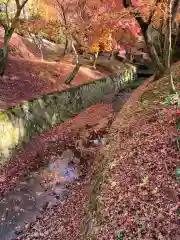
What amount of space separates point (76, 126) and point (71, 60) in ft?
45.8

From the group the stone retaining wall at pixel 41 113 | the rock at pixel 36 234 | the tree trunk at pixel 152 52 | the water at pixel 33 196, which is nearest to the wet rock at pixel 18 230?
the water at pixel 33 196

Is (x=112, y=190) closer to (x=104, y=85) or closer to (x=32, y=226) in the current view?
(x=32, y=226)

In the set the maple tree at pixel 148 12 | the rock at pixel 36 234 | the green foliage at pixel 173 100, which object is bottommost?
the rock at pixel 36 234

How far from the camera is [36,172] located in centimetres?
1385

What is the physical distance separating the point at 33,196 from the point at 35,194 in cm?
14

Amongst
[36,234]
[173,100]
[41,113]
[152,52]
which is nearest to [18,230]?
[36,234]

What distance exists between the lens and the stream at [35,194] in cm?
1057

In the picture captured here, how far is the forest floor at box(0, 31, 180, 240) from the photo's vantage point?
7266 millimetres

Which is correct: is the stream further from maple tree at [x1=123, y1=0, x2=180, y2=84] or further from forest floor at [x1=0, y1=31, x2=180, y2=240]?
maple tree at [x1=123, y1=0, x2=180, y2=84]

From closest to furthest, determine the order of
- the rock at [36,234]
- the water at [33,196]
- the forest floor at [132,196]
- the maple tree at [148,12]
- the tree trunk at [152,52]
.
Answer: the forest floor at [132,196]
the rock at [36,234]
the water at [33,196]
the maple tree at [148,12]
the tree trunk at [152,52]

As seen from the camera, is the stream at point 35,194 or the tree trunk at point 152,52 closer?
the stream at point 35,194

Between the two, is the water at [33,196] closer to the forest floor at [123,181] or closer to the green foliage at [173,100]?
the forest floor at [123,181]

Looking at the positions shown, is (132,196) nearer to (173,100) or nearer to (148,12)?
(173,100)

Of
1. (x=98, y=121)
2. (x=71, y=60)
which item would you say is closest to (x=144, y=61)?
(x=71, y=60)
